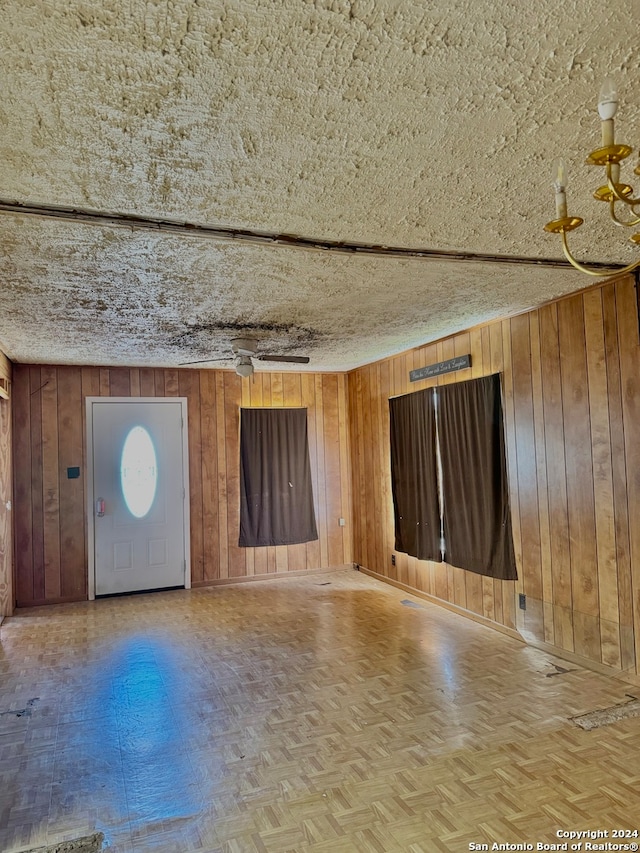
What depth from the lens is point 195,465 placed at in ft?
20.9

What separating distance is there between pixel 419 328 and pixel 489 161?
2.74m

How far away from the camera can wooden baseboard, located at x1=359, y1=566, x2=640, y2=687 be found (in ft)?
10.9

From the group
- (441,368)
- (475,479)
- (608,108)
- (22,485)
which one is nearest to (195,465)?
(22,485)

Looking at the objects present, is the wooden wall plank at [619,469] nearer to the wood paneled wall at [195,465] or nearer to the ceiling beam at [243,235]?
the ceiling beam at [243,235]

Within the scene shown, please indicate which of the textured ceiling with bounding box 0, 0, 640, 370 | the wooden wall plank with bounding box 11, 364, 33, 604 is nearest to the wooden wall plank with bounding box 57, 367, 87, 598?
the wooden wall plank with bounding box 11, 364, 33, 604

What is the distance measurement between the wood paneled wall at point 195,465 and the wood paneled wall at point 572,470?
249cm

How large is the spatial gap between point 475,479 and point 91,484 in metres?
4.07

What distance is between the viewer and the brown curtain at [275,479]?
652cm

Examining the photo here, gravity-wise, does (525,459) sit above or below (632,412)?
below

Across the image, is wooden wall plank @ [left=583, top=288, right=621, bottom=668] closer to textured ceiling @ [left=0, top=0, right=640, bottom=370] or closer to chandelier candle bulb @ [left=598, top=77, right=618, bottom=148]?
textured ceiling @ [left=0, top=0, right=640, bottom=370]

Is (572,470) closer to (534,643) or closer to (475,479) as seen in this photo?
(475,479)

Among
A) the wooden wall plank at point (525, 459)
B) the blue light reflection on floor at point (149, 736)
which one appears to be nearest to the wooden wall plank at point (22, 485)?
the blue light reflection on floor at point (149, 736)

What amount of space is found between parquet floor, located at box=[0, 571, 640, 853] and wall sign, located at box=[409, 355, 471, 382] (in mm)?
2239

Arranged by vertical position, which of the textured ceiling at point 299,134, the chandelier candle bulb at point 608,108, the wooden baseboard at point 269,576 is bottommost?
the wooden baseboard at point 269,576
